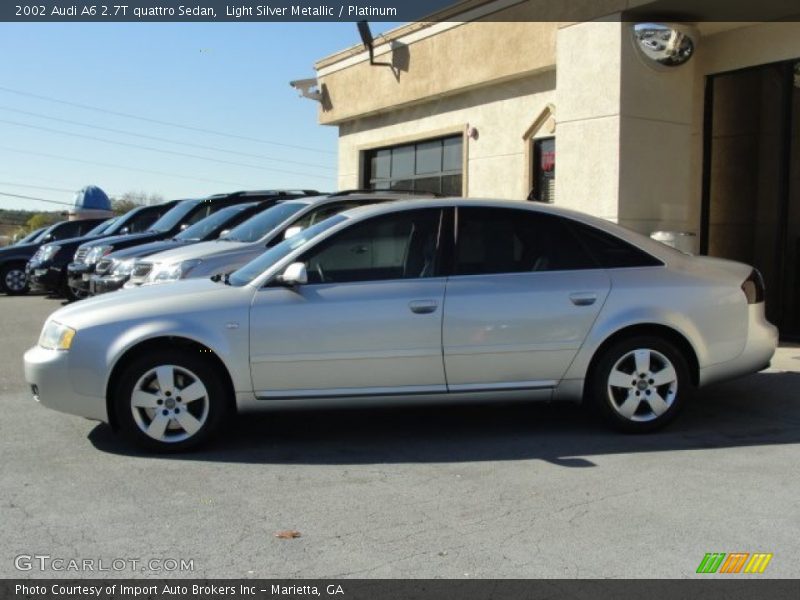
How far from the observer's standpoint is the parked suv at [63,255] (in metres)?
15.9

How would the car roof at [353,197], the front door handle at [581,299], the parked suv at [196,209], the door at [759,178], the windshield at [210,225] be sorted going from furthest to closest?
1. the parked suv at [196,209]
2. the windshield at [210,225]
3. the door at [759,178]
4. the car roof at [353,197]
5. the front door handle at [581,299]

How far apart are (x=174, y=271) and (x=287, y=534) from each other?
5325 millimetres

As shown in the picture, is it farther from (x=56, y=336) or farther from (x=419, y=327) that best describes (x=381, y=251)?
(x=56, y=336)

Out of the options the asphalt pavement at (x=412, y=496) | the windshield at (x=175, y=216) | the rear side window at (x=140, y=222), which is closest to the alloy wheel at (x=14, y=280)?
the rear side window at (x=140, y=222)

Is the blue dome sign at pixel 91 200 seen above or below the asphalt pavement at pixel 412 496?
above

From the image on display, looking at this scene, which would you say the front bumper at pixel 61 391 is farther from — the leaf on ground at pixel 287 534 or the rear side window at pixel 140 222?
the rear side window at pixel 140 222

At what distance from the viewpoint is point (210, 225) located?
11.7 m

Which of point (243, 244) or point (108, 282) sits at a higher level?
point (243, 244)

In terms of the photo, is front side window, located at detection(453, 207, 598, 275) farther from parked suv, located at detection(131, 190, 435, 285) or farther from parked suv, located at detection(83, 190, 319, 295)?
parked suv, located at detection(83, 190, 319, 295)

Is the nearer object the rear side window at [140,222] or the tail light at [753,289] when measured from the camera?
the tail light at [753,289]

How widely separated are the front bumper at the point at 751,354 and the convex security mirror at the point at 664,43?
4873 mm

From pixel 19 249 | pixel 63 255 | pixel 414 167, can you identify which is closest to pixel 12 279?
pixel 19 249

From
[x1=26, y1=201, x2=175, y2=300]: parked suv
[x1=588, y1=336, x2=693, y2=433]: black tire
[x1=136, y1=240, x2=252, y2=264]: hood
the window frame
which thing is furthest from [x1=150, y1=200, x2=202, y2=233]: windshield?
[x1=588, y1=336, x2=693, y2=433]: black tire
